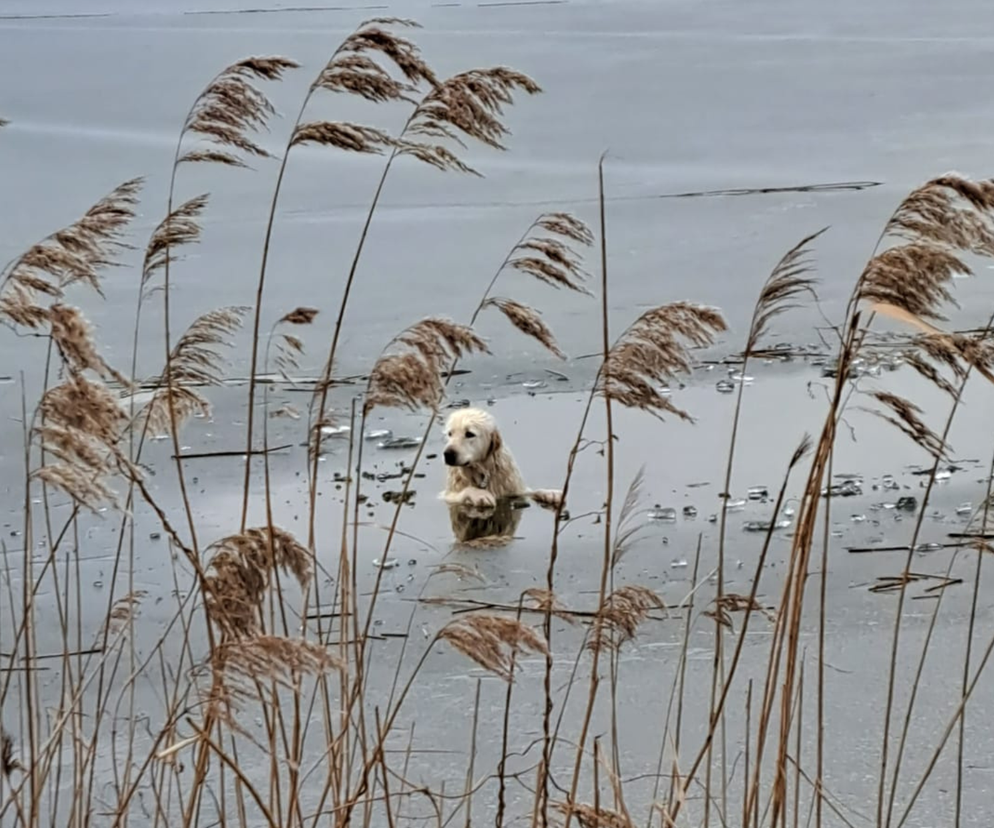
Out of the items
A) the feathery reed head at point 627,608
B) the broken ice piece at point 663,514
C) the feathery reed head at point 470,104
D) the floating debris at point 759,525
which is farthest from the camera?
the broken ice piece at point 663,514

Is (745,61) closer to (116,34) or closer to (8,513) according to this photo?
(116,34)

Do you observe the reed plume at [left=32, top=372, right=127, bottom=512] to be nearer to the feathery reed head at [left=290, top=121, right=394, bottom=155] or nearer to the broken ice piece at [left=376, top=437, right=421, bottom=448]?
the feathery reed head at [left=290, top=121, right=394, bottom=155]

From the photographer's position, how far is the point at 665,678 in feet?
14.8

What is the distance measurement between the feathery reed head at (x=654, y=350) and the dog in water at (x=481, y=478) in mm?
3360

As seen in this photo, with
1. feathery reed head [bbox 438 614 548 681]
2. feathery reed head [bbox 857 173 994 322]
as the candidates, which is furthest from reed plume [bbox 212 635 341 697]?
feathery reed head [bbox 857 173 994 322]

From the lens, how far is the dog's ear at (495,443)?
6102 mm

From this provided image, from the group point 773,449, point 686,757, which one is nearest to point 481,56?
point 773,449

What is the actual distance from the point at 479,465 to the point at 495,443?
10 cm

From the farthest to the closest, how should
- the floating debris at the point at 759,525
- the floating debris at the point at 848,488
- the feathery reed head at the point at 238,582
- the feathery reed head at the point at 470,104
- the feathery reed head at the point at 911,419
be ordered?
1. the floating debris at the point at 848,488
2. the floating debris at the point at 759,525
3. the feathery reed head at the point at 470,104
4. the feathery reed head at the point at 911,419
5. the feathery reed head at the point at 238,582

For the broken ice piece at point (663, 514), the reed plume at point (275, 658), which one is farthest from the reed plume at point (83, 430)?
the broken ice piece at point (663, 514)

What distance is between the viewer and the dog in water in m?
6.06

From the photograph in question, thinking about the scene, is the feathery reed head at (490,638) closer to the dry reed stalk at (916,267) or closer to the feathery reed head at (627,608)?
the feathery reed head at (627,608)

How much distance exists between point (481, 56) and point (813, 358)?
8946 mm

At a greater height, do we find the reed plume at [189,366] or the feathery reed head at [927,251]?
the feathery reed head at [927,251]
